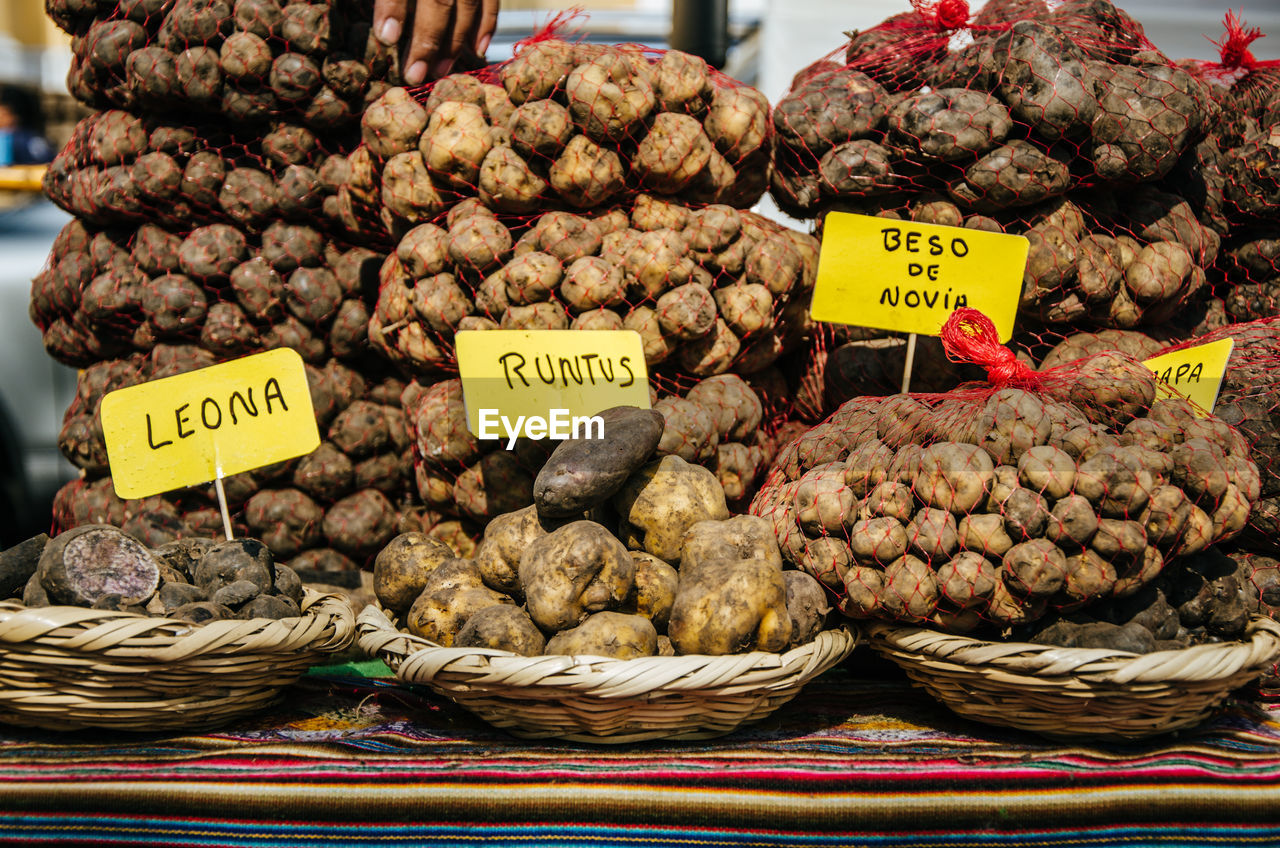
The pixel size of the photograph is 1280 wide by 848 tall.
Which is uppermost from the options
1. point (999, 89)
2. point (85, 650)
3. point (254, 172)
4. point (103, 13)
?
point (103, 13)

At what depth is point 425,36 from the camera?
2.22m

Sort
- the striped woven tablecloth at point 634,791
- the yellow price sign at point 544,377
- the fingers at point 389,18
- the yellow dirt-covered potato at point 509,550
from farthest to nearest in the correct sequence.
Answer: the fingers at point 389,18, the yellow price sign at point 544,377, the yellow dirt-covered potato at point 509,550, the striped woven tablecloth at point 634,791

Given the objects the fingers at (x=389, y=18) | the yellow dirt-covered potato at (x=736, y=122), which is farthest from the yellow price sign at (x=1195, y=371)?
the fingers at (x=389, y=18)

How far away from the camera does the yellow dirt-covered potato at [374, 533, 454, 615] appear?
1804mm

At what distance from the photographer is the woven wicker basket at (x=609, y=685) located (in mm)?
1381

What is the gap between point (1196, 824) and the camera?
1.40 m

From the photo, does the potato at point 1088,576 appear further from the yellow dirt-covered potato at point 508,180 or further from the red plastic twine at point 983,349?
the yellow dirt-covered potato at point 508,180

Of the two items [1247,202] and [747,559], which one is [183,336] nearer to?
[747,559]

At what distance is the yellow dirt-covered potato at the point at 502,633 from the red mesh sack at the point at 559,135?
3.08 ft

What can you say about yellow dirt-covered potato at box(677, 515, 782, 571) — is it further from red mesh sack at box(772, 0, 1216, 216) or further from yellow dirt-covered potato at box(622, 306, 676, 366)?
red mesh sack at box(772, 0, 1216, 216)

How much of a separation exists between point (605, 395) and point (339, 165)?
1.02 metres

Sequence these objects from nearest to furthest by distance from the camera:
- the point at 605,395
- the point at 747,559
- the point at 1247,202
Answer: the point at 747,559 → the point at 605,395 → the point at 1247,202

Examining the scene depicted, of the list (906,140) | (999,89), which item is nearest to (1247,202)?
(999,89)

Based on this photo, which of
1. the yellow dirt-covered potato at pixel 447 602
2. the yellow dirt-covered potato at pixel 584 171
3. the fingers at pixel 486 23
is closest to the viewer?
the yellow dirt-covered potato at pixel 447 602
